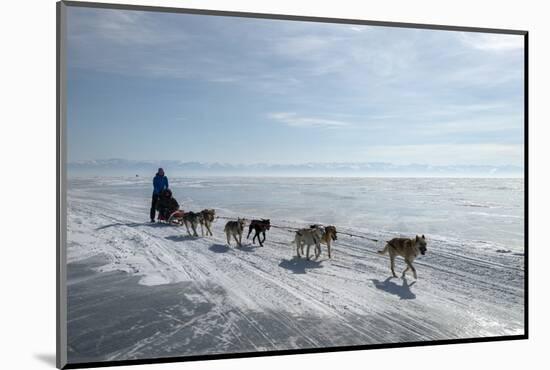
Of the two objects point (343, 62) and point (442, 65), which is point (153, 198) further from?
point (442, 65)

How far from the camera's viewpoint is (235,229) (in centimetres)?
571

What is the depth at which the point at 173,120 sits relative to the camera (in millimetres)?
5000

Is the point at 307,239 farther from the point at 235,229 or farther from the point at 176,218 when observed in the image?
the point at 176,218

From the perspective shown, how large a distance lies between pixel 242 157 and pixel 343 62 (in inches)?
56.4

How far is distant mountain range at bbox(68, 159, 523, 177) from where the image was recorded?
15.7ft

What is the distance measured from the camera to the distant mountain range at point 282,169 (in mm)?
4797

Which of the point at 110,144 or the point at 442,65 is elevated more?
the point at 442,65

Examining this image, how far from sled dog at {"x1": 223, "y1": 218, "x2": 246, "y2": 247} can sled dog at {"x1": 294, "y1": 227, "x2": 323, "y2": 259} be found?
592 mm

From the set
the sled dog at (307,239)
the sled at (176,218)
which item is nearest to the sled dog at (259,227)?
the sled dog at (307,239)

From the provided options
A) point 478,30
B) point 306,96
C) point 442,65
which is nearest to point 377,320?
point 306,96

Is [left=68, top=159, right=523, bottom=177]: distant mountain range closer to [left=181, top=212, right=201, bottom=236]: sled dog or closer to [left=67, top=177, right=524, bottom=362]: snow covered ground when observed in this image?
[left=67, top=177, right=524, bottom=362]: snow covered ground

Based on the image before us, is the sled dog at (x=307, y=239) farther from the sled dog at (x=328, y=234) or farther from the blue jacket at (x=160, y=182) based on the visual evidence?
the blue jacket at (x=160, y=182)

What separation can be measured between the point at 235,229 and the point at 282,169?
2.83 feet

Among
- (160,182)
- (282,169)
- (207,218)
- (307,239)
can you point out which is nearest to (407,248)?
(307,239)
